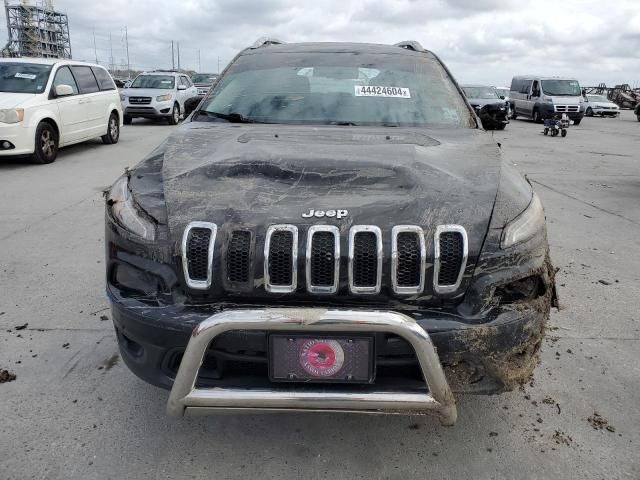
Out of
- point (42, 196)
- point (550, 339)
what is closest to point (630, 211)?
point (550, 339)

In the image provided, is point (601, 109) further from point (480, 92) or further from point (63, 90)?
point (63, 90)

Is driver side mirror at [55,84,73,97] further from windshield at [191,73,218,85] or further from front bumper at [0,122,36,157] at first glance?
windshield at [191,73,218,85]

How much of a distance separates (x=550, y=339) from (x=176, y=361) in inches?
91.7

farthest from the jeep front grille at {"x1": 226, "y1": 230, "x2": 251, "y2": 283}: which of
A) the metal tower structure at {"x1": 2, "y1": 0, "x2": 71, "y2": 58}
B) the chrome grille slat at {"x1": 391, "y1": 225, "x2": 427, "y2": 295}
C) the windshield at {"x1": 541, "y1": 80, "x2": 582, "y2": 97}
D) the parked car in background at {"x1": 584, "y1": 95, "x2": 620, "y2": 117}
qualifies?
the metal tower structure at {"x1": 2, "y1": 0, "x2": 71, "y2": 58}

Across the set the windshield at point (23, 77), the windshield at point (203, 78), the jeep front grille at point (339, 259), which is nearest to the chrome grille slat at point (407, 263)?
the jeep front grille at point (339, 259)

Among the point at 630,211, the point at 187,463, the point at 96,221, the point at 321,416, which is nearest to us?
the point at 187,463

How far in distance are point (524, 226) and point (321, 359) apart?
0.94 metres

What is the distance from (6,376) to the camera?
290 centimetres

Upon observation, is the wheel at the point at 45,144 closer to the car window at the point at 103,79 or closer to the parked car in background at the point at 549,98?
the car window at the point at 103,79

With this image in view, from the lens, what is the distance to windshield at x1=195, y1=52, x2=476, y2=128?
333 centimetres

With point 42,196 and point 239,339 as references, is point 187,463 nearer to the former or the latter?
point 239,339

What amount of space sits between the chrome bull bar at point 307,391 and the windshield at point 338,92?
1705 millimetres

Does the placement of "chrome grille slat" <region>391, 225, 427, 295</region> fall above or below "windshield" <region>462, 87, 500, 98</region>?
below

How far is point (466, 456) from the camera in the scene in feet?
7.75
